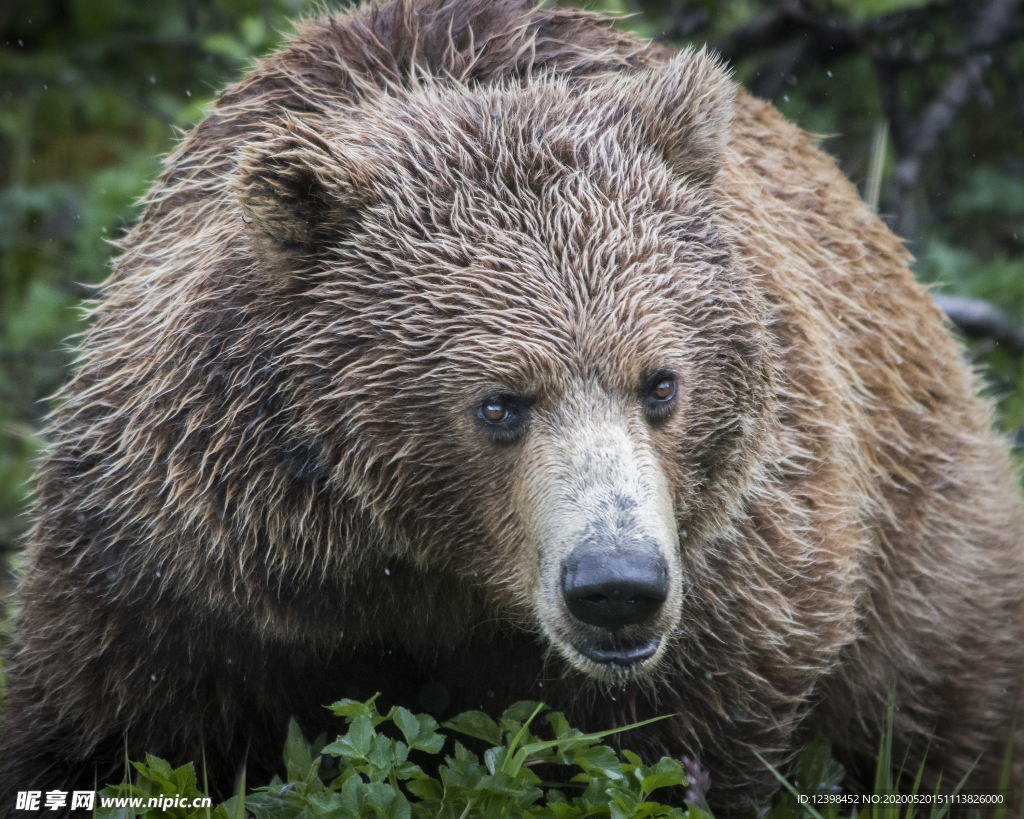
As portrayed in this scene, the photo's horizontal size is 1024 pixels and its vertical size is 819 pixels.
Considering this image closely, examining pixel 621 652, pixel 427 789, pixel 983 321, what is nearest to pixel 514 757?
pixel 427 789

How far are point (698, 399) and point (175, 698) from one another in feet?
6.40

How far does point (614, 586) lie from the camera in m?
3.13

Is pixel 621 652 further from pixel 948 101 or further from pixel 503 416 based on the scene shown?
pixel 948 101

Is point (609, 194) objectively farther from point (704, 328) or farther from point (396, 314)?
point (396, 314)

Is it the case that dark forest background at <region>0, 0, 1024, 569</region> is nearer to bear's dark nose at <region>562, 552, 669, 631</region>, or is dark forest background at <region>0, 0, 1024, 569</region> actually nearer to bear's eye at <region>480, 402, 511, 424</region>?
bear's eye at <region>480, 402, 511, 424</region>

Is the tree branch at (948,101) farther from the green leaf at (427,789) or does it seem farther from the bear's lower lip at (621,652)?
the green leaf at (427,789)

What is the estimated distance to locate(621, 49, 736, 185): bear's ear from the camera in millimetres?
3889

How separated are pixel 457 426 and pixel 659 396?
0.59m

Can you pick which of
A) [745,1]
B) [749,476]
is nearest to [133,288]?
[749,476]

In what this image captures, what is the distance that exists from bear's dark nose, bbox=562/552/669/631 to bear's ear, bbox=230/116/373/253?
1.26 meters

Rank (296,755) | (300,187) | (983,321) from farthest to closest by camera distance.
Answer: (983,321)
(296,755)
(300,187)

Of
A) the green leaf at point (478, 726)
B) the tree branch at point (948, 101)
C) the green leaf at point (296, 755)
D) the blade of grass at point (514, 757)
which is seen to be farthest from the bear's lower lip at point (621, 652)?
the tree branch at point (948, 101)

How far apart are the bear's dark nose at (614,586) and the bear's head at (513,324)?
0.06 meters

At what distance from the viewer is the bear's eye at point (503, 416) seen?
11.6ft
